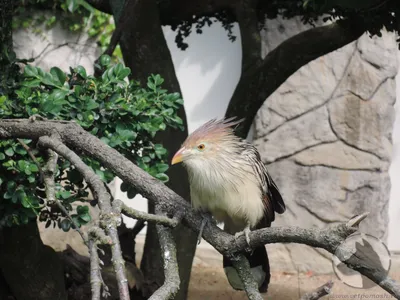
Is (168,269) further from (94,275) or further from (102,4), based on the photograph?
(102,4)

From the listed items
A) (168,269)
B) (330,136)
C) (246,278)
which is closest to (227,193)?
(246,278)

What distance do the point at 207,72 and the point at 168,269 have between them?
4107 millimetres

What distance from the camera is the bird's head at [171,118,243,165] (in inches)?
90.0

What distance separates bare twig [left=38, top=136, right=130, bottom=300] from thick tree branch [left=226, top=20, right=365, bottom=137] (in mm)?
1678

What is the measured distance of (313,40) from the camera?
330 centimetres

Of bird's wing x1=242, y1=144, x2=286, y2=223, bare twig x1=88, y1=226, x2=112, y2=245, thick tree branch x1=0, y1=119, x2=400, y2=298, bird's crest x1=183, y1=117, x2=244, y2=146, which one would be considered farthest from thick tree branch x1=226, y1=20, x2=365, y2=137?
bare twig x1=88, y1=226, x2=112, y2=245

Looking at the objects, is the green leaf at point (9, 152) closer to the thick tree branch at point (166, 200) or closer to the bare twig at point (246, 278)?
the thick tree branch at point (166, 200)

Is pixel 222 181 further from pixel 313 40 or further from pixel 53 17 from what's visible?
pixel 53 17

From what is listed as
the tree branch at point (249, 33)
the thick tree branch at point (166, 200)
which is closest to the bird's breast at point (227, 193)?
the thick tree branch at point (166, 200)

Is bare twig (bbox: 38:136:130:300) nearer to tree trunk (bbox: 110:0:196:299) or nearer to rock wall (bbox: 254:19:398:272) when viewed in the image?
tree trunk (bbox: 110:0:196:299)

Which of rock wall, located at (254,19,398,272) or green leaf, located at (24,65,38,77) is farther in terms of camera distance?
rock wall, located at (254,19,398,272)

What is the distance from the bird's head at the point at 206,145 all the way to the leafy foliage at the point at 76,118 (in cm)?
28

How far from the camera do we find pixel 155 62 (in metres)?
3.40

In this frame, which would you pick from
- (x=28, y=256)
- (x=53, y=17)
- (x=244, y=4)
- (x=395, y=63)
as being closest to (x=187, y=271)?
(x=28, y=256)
